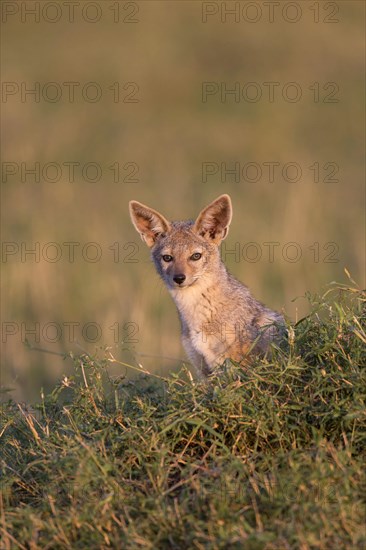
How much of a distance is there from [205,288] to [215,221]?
0.56 meters

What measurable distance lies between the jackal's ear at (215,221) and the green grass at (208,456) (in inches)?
60.9

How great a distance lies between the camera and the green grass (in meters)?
5.57

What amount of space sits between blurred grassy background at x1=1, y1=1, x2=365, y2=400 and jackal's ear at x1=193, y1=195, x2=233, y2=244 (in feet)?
3.73

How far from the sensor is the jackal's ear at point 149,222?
28.9ft

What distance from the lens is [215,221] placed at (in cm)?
882

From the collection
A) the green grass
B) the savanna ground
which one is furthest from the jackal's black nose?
the green grass

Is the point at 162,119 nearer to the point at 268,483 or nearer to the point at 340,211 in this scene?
the point at 340,211

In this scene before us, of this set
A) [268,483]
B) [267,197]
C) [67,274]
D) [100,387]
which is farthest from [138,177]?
[268,483]

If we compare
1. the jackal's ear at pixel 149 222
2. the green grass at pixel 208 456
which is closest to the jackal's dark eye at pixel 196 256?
the jackal's ear at pixel 149 222

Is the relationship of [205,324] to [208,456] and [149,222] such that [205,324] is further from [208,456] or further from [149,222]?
[208,456]

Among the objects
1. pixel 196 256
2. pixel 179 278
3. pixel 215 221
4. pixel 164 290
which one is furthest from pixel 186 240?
pixel 164 290

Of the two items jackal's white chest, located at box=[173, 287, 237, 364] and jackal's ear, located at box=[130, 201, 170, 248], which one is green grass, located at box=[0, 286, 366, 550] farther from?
jackal's ear, located at box=[130, 201, 170, 248]

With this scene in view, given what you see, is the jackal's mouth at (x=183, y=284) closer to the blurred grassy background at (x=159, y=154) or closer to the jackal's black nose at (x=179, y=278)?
the jackal's black nose at (x=179, y=278)

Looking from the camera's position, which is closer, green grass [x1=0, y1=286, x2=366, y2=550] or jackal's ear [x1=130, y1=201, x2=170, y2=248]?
green grass [x1=0, y1=286, x2=366, y2=550]
